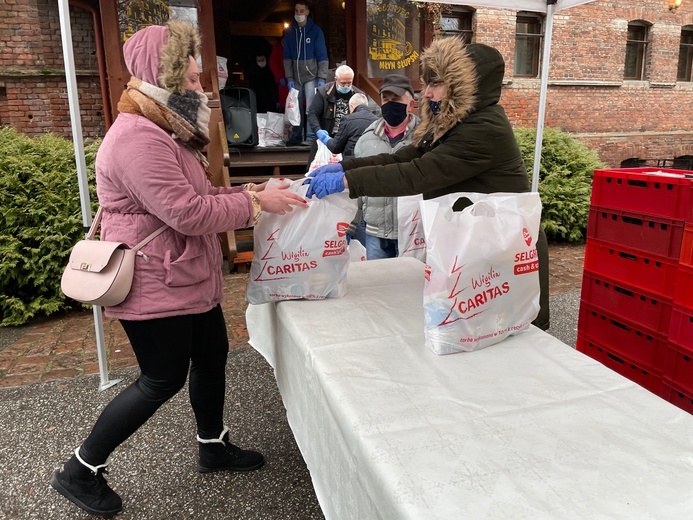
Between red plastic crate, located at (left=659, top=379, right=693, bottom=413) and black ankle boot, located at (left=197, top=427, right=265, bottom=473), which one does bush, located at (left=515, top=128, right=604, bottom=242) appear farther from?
black ankle boot, located at (left=197, top=427, right=265, bottom=473)

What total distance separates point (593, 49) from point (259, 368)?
40.0 feet

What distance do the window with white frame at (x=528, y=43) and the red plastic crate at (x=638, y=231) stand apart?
11.2m

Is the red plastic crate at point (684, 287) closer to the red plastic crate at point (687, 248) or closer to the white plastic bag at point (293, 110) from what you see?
the red plastic crate at point (687, 248)

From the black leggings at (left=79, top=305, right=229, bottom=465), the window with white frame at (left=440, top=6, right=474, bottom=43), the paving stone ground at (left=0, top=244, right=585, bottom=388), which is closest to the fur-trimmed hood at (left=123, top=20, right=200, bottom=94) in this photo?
the black leggings at (left=79, top=305, right=229, bottom=465)

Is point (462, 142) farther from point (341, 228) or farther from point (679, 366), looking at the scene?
point (679, 366)

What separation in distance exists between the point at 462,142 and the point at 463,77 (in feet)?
0.81

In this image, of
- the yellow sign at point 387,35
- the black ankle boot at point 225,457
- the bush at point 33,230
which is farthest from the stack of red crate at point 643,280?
the yellow sign at point 387,35

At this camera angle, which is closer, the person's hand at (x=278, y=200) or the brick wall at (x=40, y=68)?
the person's hand at (x=278, y=200)

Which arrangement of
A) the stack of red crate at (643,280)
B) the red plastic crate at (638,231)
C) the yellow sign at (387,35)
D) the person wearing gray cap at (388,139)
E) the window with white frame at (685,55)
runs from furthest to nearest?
1. the window with white frame at (685,55)
2. the yellow sign at (387,35)
3. the person wearing gray cap at (388,139)
4. the red plastic crate at (638,231)
5. the stack of red crate at (643,280)

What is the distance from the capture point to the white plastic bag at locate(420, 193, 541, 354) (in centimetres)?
157

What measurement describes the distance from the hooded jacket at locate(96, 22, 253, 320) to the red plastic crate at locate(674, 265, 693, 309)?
1.61 metres

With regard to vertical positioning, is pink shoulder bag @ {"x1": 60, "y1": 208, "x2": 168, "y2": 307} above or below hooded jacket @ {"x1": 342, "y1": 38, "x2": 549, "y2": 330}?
below

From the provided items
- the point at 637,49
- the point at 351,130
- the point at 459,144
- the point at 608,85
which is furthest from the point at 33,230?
the point at 637,49

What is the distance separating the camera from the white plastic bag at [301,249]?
6.97ft
